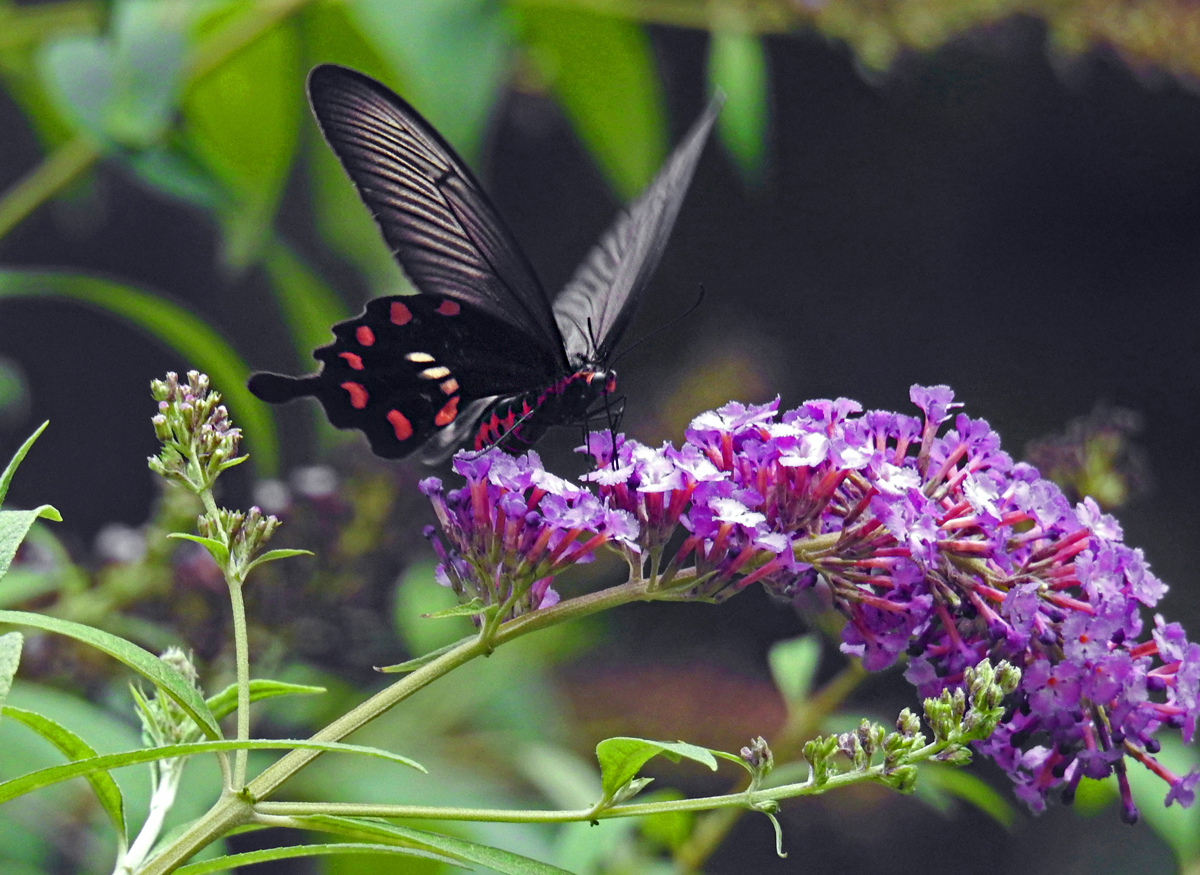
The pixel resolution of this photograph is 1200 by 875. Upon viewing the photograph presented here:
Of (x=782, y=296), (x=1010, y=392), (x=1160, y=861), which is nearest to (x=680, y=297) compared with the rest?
(x=782, y=296)

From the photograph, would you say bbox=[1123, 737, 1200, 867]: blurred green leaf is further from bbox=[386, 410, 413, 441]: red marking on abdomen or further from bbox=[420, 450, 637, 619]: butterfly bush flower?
bbox=[386, 410, 413, 441]: red marking on abdomen

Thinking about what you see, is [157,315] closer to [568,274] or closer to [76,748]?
[76,748]

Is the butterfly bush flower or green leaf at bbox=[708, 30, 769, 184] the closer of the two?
the butterfly bush flower

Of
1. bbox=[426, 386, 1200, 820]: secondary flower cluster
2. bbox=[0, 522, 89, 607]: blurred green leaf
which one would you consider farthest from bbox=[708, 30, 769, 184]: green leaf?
bbox=[0, 522, 89, 607]: blurred green leaf

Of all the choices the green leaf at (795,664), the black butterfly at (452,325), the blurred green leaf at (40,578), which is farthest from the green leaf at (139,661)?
the green leaf at (795,664)

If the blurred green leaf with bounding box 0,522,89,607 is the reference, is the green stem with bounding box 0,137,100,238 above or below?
above

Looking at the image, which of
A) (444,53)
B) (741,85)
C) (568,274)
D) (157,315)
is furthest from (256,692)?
(568,274)

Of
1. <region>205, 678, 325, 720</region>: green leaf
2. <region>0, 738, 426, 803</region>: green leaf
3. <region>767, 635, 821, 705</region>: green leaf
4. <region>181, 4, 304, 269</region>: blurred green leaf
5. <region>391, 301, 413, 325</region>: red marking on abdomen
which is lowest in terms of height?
<region>0, 738, 426, 803</region>: green leaf

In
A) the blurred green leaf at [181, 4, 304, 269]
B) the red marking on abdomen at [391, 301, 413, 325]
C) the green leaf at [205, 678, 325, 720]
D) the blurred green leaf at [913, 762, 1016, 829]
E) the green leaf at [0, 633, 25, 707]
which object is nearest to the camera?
the green leaf at [0, 633, 25, 707]
